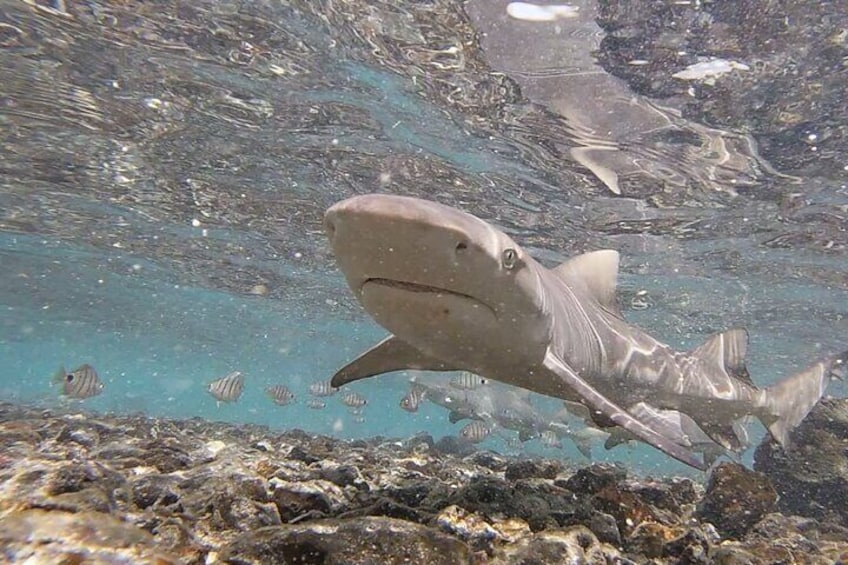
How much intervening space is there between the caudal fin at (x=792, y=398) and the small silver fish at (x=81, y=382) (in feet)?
38.7

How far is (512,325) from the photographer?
4.12 m

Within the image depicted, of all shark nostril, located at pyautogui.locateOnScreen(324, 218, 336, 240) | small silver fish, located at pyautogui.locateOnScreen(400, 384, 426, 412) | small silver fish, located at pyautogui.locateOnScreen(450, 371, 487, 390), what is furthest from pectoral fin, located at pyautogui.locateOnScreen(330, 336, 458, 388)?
small silver fish, located at pyautogui.locateOnScreen(400, 384, 426, 412)

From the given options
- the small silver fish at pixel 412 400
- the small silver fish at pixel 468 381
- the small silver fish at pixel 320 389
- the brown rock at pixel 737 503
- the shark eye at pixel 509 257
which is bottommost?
the small silver fish at pixel 320 389

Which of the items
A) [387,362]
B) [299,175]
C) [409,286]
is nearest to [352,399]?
[299,175]

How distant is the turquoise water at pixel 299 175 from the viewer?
9789 mm

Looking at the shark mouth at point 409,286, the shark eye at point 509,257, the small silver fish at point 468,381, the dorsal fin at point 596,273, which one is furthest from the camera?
the small silver fish at point 468,381

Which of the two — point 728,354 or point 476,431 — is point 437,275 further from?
point 476,431

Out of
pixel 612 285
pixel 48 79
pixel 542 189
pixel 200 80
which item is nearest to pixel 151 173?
pixel 48 79

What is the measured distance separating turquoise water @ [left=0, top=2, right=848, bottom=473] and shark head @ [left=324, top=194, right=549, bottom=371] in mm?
5896

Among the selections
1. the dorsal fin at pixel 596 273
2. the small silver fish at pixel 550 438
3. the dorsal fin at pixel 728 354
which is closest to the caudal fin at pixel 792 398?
the dorsal fin at pixel 728 354

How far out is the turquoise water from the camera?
9789 mm

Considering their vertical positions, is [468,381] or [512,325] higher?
[512,325]

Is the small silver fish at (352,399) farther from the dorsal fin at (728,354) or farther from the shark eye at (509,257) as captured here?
the shark eye at (509,257)

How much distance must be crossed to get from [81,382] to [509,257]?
10673mm
